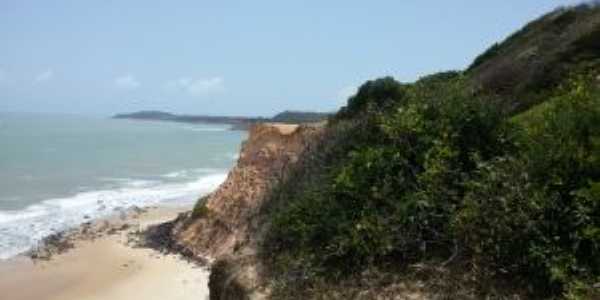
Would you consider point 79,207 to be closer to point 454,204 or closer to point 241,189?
point 241,189

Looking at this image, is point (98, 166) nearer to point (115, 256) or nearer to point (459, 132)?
point (115, 256)

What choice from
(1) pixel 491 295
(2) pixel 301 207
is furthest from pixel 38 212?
(1) pixel 491 295

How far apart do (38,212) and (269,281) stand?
2808 centimetres

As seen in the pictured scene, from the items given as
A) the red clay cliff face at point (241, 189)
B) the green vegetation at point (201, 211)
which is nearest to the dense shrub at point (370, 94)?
the red clay cliff face at point (241, 189)

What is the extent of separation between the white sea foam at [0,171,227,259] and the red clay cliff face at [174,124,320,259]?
565cm

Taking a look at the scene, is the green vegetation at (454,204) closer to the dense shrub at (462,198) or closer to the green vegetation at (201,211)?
the dense shrub at (462,198)

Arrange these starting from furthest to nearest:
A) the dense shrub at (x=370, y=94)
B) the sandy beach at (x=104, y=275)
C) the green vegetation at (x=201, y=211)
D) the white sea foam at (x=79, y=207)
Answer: the white sea foam at (x=79, y=207)
the green vegetation at (x=201, y=211)
the sandy beach at (x=104, y=275)
the dense shrub at (x=370, y=94)

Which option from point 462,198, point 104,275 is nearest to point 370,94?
point 104,275

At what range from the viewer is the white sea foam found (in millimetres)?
26961

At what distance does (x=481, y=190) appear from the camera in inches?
244

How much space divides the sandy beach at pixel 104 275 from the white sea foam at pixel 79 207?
6.14 ft

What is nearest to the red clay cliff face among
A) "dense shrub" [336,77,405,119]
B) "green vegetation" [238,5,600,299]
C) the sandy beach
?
the sandy beach

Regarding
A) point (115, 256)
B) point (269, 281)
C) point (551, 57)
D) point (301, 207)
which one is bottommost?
point (115, 256)

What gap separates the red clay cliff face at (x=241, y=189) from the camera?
23.5 metres
